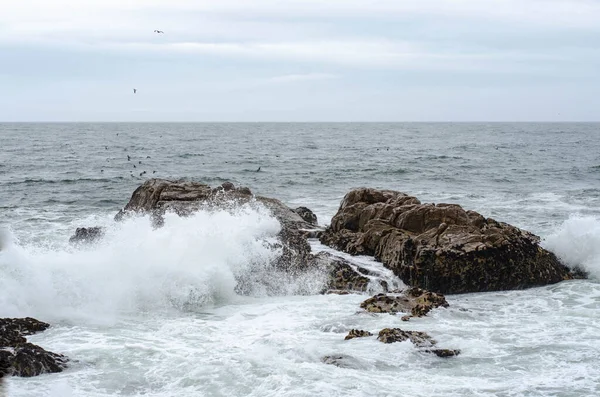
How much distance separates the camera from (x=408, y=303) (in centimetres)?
1303

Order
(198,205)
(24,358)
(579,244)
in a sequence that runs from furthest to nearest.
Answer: (198,205) → (579,244) → (24,358)

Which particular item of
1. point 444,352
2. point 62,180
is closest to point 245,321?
point 444,352

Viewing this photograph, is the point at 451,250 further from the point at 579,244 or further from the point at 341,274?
the point at 579,244

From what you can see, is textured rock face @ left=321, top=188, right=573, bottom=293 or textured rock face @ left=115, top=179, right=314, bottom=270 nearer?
textured rock face @ left=321, top=188, right=573, bottom=293

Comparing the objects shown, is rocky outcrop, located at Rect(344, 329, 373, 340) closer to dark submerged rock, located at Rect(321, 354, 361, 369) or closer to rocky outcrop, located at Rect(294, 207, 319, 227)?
dark submerged rock, located at Rect(321, 354, 361, 369)

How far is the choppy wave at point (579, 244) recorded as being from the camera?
15859 millimetres

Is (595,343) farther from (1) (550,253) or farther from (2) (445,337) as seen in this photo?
(1) (550,253)

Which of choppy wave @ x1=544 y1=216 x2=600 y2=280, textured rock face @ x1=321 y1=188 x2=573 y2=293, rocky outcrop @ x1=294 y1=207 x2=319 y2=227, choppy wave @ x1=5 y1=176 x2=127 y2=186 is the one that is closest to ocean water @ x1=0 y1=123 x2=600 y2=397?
choppy wave @ x1=544 y1=216 x2=600 y2=280

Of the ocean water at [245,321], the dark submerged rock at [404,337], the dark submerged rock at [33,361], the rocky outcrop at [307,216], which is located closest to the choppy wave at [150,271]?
the ocean water at [245,321]

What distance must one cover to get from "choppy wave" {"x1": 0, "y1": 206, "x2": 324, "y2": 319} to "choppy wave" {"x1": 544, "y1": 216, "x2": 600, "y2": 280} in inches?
243

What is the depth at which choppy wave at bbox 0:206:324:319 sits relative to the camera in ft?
42.6

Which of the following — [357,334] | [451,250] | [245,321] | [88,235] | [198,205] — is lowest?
[245,321]

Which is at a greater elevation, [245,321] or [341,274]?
[341,274]

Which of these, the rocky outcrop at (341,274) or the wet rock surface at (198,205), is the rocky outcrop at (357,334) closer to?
Result: the rocky outcrop at (341,274)
